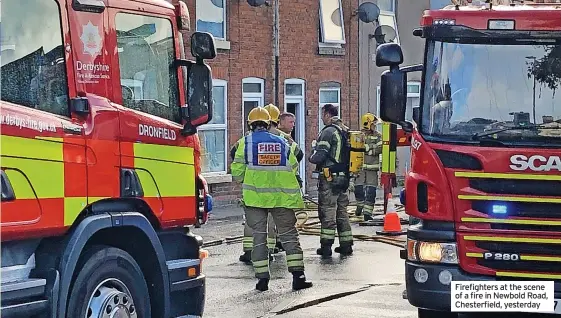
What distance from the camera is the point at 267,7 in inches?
864

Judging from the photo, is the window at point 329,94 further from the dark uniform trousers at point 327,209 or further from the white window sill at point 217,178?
the dark uniform trousers at point 327,209

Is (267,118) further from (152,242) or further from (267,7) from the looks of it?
(267,7)

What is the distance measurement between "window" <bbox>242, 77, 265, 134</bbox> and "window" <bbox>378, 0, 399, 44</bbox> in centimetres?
535

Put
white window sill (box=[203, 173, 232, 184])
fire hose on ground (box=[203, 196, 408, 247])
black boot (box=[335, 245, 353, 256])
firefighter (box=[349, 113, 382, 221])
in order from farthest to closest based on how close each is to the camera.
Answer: white window sill (box=[203, 173, 232, 184]), firefighter (box=[349, 113, 382, 221]), fire hose on ground (box=[203, 196, 408, 247]), black boot (box=[335, 245, 353, 256])

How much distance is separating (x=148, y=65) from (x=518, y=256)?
9.72 ft

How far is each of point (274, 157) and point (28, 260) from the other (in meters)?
4.92

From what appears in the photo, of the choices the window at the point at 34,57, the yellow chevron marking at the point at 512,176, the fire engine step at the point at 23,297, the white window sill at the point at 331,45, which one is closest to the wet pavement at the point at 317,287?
the yellow chevron marking at the point at 512,176

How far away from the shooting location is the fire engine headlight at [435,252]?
7.52 metres

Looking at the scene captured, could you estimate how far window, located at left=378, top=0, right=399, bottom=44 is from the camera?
86.1ft

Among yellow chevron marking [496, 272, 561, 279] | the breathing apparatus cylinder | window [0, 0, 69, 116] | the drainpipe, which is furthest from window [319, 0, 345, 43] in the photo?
window [0, 0, 69, 116]

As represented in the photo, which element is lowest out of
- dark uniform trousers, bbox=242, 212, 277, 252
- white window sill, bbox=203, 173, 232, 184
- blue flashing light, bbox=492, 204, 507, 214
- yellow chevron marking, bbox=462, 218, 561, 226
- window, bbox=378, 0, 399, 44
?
dark uniform trousers, bbox=242, 212, 277, 252

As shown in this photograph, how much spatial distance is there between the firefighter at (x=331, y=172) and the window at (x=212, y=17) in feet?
23.9

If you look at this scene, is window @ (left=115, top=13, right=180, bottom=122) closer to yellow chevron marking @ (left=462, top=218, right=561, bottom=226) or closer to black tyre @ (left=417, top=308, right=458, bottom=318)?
yellow chevron marking @ (left=462, top=218, right=561, bottom=226)

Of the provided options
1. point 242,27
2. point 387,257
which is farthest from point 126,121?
point 242,27
